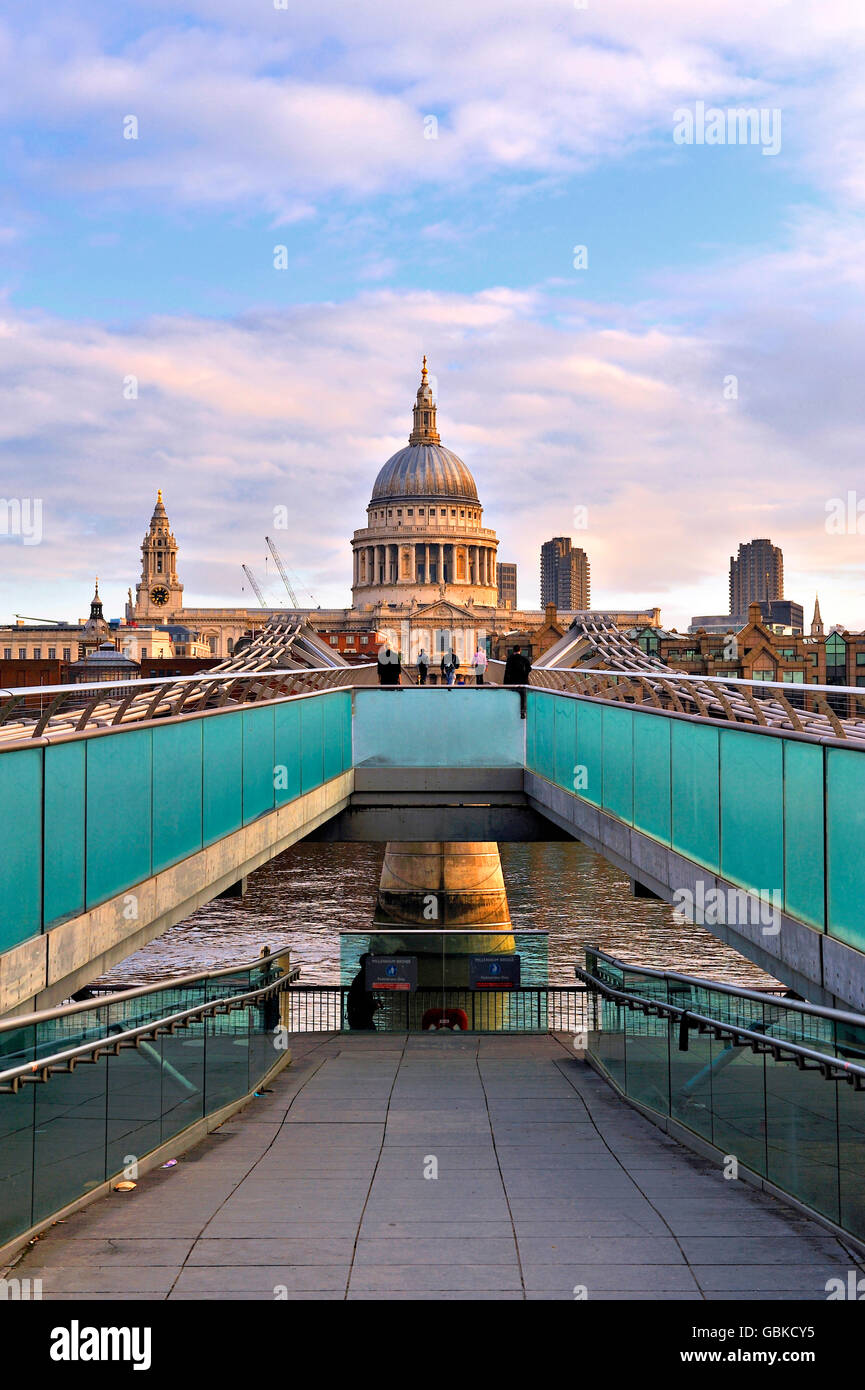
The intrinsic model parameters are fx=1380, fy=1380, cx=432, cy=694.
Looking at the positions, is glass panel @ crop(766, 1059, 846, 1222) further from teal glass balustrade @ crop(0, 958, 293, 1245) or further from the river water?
the river water

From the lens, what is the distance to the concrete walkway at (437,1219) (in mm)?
5652

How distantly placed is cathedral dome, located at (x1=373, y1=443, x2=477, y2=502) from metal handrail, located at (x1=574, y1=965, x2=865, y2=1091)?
530ft

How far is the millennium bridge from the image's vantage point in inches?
241

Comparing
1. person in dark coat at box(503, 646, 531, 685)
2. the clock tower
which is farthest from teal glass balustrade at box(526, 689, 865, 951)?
the clock tower

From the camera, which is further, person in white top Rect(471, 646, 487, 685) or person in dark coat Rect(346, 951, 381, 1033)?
person in white top Rect(471, 646, 487, 685)

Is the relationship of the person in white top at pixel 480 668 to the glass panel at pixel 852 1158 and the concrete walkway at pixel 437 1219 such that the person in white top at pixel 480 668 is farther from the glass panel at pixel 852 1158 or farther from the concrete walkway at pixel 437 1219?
the glass panel at pixel 852 1158

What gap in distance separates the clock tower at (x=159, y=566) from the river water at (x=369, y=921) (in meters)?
120

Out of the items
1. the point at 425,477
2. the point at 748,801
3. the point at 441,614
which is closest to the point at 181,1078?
the point at 748,801

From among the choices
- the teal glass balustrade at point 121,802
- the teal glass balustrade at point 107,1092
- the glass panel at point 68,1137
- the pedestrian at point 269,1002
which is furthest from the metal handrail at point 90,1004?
the pedestrian at point 269,1002

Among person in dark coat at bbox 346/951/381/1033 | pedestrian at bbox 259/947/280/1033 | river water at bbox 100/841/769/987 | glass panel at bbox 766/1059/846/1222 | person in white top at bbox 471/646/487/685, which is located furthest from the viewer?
person in white top at bbox 471/646/487/685

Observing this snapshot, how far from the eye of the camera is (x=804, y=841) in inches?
331

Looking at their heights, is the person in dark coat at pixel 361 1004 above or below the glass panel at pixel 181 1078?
below

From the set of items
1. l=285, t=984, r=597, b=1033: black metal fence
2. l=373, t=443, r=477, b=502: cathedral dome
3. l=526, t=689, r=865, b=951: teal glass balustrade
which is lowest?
l=285, t=984, r=597, b=1033: black metal fence
